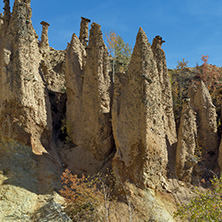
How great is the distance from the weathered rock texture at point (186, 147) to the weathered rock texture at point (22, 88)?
684 cm

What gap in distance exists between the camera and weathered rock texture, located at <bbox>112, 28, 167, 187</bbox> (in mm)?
11852

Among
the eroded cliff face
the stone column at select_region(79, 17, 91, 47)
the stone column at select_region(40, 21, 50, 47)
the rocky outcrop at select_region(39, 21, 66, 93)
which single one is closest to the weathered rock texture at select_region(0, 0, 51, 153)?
the eroded cliff face

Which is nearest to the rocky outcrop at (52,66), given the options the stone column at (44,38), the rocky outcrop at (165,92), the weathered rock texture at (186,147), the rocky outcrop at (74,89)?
the stone column at (44,38)

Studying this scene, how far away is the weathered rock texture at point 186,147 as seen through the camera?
13227mm

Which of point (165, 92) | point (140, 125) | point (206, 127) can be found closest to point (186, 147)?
point (206, 127)

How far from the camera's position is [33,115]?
13094mm

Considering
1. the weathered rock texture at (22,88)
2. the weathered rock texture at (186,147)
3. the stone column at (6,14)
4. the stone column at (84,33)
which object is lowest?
the weathered rock texture at (186,147)

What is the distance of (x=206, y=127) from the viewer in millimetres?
15172

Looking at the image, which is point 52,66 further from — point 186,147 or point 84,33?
point 186,147

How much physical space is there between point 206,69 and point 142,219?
19.1 metres

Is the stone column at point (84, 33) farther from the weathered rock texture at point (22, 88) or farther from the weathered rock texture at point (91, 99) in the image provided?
the weathered rock texture at point (22, 88)

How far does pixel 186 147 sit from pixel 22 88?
872 cm

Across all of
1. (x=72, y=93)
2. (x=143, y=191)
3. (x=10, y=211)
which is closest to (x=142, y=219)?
(x=143, y=191)

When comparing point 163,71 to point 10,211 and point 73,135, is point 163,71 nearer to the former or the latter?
point 73,135
